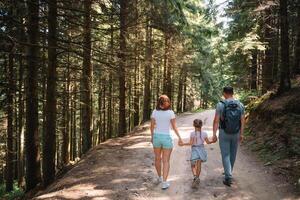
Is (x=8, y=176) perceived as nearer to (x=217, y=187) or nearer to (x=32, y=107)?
(x=32, y=107)

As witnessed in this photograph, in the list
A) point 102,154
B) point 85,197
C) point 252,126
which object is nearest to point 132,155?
point 102,154

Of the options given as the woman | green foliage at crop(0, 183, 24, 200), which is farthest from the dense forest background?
the woman

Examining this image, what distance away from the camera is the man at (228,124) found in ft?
26.6

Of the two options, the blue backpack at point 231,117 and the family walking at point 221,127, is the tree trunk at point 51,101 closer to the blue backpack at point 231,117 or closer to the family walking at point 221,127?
the family walking at point 221,127

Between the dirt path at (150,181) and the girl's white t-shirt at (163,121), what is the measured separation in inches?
52.1

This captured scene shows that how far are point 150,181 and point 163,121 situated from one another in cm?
172

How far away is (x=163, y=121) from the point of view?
8156 millimetres

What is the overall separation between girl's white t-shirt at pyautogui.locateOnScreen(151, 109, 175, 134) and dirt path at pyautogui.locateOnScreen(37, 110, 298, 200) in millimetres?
1324

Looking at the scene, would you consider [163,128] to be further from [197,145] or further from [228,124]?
[228,124]

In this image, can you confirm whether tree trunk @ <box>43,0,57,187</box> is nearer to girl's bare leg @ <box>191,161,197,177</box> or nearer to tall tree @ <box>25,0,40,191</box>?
tall tree @ <box>25,0,40,191</box>

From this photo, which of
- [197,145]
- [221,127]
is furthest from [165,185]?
→ [221,127]

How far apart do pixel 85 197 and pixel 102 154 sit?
426 centimetres

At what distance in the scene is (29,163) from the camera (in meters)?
12.2

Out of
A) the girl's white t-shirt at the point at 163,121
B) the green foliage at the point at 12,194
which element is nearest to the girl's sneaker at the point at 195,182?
the girl's white t-shirt at the point at 163,121
